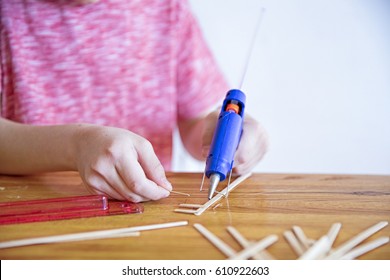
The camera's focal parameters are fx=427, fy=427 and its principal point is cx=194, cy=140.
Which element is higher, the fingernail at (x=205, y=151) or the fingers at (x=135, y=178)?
the fingers at (x=135, y=178)

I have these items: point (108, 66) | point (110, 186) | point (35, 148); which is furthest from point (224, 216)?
point (108, 66)

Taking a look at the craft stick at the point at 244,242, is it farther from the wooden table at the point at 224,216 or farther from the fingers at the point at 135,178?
the fingers at the point at 135,178

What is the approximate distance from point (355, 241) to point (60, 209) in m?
0.31

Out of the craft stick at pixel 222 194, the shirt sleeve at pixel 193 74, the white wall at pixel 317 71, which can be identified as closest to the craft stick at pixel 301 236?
the craft stick at pixel 222 194

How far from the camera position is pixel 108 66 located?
2.72ft

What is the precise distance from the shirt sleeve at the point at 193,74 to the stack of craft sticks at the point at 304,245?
0.49 metres

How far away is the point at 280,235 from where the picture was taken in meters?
0.42

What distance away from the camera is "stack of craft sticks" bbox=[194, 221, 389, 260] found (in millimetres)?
385

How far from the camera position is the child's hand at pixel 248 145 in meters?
0.62

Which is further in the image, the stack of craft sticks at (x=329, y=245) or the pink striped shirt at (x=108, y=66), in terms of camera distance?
the pink striped shirt at (x=108, y=66)

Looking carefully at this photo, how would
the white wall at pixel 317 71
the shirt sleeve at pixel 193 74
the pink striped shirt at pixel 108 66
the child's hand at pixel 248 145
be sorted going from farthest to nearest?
the white wall at pixel 317 71 < the shirt sleeve at pixel 193 74 < the pink striped shirt at pixel 108 66 < the child's hand at pixel 248 145

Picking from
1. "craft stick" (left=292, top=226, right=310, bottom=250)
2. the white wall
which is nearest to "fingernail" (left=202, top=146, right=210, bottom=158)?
"craft stick" (left=292, top=226, right=310, bottom=250)

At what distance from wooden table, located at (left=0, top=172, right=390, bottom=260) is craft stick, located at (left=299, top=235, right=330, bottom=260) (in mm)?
12

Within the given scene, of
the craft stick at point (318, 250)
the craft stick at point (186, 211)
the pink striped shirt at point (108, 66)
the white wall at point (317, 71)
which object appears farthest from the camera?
the white wall at point (317, 71)
